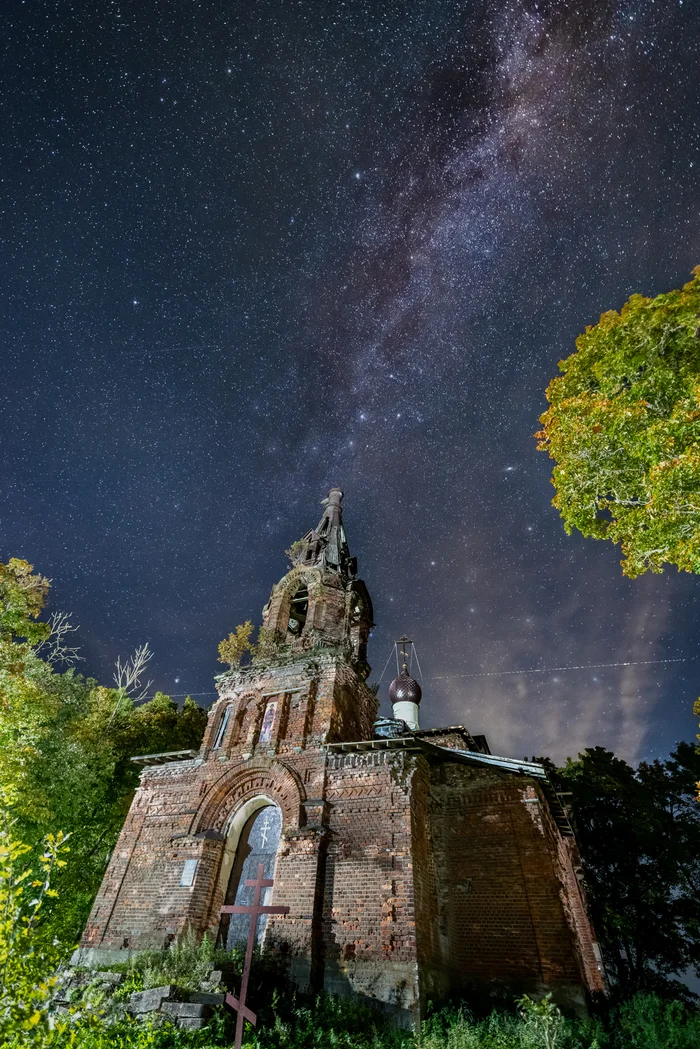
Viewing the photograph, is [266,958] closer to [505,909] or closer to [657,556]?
[505,909]

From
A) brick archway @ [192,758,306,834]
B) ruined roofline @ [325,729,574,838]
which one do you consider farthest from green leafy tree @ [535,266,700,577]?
brick archway @ [192,758,306,834]

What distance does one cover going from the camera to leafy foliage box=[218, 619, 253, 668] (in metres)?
19.5

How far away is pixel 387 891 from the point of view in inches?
480

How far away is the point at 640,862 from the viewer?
81.9 ft

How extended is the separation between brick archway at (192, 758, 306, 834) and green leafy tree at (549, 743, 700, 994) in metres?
15.6

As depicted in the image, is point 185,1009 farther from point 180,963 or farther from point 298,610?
point 298,610

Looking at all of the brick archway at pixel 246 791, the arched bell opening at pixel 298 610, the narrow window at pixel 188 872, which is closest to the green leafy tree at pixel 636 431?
the brick archway at pixel 246 791

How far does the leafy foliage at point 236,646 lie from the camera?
1945 centimetres

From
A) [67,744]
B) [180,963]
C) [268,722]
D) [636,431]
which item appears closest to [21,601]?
[67,744]

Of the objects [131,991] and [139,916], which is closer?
[131,991]

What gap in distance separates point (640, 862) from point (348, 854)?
19.9 metres

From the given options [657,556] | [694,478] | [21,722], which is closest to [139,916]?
[21,722]

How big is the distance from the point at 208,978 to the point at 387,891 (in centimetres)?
419

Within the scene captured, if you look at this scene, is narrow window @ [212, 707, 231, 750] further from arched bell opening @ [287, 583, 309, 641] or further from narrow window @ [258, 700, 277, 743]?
arched bell opening @ [287, 583, 309, 641]
